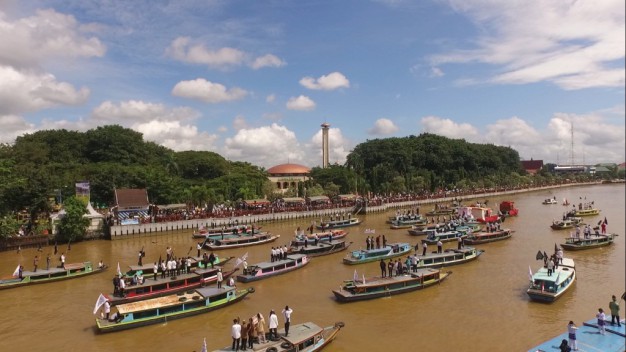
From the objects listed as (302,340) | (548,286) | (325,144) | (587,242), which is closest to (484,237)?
(587,242)

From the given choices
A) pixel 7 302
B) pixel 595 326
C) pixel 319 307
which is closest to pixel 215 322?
pixel 319 307

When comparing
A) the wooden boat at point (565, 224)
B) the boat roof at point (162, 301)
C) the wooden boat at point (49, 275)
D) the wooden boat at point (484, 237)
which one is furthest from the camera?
the wooden boat at point (565, 224)

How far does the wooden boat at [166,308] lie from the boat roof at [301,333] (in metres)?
6.68

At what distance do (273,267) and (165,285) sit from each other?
7.86 m

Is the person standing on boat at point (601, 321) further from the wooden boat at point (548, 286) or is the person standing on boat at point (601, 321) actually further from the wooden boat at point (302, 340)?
the wooden boat at point (302, 340)

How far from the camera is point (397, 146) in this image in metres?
130

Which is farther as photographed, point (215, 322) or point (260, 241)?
point (260, 241)

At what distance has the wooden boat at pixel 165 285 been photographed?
26031 millimetres

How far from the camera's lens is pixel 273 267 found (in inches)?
1265

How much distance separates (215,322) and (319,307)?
6080 mm

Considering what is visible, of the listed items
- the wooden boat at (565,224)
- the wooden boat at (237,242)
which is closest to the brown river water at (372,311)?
the wooden boat at (237,242)

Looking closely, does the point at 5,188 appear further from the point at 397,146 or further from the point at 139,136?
the point at 397,146

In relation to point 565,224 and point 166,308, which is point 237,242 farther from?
point 565,224

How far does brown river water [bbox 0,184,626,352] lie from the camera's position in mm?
21016
